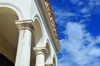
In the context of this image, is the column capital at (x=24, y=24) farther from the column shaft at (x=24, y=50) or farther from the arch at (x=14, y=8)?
the arch at (x=14, y=8)

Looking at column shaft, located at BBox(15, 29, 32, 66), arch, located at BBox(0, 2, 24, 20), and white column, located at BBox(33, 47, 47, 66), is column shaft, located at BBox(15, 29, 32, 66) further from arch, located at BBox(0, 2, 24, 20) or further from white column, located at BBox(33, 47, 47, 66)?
white column, located at BBox(33, 47, 47, 66)

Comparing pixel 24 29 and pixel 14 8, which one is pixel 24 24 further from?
pixel 14 8

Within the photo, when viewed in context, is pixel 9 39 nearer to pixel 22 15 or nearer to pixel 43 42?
pixel 43 42

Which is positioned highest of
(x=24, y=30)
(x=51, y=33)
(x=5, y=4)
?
(x=51, y=33)

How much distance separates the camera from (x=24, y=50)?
5.61 meters

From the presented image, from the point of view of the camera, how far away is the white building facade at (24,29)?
575cm

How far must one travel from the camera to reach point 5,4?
21.6 feet

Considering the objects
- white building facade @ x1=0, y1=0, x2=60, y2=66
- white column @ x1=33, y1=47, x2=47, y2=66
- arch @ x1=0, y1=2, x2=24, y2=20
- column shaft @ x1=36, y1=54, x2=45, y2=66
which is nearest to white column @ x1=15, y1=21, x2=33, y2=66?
white building facade @ x1=0, y1=0, x2=60, y2=66

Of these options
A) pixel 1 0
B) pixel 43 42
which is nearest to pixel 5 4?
pixel 1 0

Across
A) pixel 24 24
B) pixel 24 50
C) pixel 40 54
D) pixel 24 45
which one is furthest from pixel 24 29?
pixel 40 54

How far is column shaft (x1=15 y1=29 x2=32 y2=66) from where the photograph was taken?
213 inches

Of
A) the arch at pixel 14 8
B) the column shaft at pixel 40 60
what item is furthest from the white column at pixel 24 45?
the column shaft at pixel 40 60

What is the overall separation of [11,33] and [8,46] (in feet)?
4.71

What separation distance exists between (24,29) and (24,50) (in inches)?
35.3
